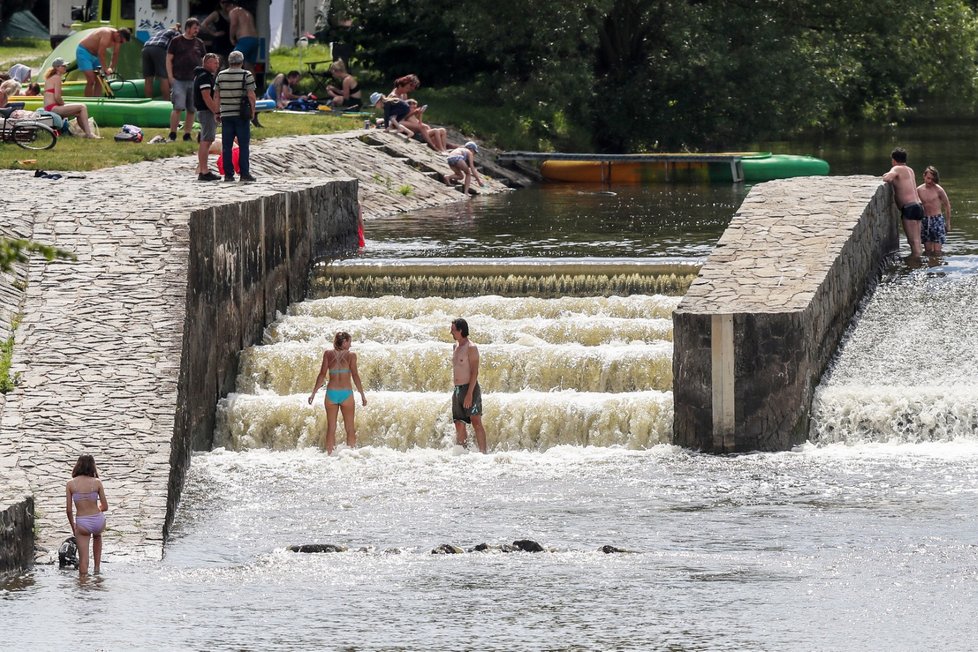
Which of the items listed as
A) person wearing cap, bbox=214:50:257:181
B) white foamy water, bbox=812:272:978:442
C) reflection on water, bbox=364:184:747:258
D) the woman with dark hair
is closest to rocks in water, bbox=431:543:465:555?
white foamy water, bbox=812:272:978:442

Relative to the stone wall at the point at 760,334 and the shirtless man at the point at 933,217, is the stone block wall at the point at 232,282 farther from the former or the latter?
the shirtless man at the point at 933,217

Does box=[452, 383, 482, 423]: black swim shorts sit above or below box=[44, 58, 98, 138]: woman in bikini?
below

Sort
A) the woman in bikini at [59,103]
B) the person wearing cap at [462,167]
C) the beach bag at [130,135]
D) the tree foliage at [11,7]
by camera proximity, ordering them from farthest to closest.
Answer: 1. the tree foliage at [11,7]
2. the person wearing cap at [462,167]
3. the beach bag at [130,135]
4. the woman in bikini at [59,103]

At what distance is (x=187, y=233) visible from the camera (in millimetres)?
17797

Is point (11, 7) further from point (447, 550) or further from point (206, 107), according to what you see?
point (447, 550)

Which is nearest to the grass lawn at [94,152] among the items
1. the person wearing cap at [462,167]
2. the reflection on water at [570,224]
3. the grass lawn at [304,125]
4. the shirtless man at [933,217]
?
the grass lawn at [304,125]

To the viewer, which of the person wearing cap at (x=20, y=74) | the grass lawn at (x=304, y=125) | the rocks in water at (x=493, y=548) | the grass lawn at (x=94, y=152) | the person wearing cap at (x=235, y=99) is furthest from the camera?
the person wearing cap at (x=20, y=74)

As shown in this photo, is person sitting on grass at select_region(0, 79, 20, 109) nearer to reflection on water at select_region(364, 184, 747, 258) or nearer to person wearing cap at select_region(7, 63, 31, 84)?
person wearing cap at select_region(7, 63, 31, 84)

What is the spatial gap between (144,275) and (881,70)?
94.9ft

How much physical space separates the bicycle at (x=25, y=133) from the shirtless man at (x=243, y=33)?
35.7 feet

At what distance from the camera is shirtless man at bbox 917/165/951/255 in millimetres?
23000

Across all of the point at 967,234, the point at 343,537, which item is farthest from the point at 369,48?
the point at 343,537

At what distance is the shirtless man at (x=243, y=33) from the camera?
37.7 m

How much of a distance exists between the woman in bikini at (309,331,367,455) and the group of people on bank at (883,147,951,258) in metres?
8.93
